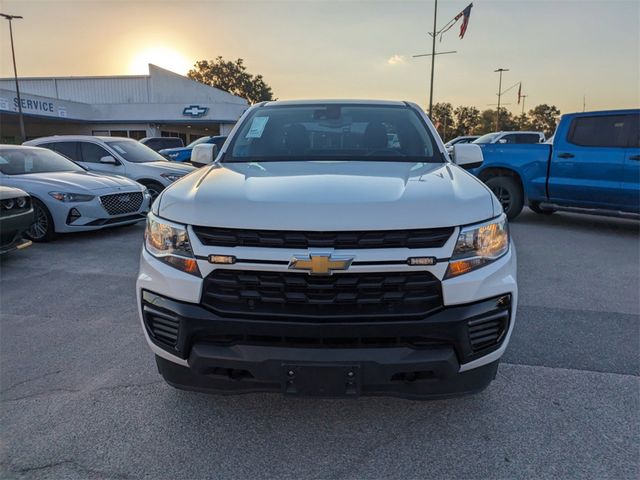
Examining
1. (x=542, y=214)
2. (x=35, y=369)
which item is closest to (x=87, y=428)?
(x=35, y=369)

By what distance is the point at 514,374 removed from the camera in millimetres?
2922

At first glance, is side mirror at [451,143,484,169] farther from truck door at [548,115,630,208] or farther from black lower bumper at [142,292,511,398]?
truck door at [548,115,630,208]

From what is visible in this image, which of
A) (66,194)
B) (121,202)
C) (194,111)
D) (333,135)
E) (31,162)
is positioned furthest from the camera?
(194,111)

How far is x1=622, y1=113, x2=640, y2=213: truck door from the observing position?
6934mm

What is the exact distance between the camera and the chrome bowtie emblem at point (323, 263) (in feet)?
6.24

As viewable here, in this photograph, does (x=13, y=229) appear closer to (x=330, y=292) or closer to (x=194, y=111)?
(x=330, y=292)

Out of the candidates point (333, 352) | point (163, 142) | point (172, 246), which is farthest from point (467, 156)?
point (163, 142)

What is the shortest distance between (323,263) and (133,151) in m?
8.82

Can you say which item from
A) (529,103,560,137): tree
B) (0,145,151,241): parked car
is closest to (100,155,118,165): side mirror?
(0,145,151,241): parked car

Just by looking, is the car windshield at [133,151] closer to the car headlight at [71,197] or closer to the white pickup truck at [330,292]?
the car headlight at [71,197]

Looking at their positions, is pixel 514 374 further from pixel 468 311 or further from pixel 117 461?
pixel 117 461

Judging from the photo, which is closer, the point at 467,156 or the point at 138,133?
the point at 467,156

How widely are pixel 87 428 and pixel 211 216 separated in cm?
138

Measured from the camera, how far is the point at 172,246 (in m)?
2.11
